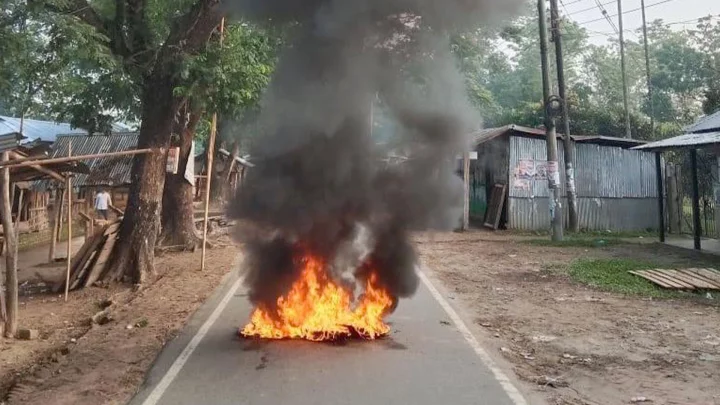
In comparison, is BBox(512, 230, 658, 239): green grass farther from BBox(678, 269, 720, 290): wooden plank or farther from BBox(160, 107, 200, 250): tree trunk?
BBox(160, 107, 200, 250): tree trunk

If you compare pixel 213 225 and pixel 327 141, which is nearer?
pixel 327 141

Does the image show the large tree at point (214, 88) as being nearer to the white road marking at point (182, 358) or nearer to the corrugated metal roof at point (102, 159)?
the white road marking at point (182, 358)

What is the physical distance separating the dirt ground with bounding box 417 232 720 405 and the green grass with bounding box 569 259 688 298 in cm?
30

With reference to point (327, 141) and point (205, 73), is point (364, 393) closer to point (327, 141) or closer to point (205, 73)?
point (327, 141)

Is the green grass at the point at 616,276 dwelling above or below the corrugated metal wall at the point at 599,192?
below

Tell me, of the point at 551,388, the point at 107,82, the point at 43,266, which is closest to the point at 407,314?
the point at 551,388

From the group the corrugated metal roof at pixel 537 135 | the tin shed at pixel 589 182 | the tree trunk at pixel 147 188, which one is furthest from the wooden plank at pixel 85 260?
the tin shed at pixel 589 182

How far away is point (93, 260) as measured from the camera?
420 inches

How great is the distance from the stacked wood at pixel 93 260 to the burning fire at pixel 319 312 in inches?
196

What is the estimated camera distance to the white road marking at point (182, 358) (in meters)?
4.87

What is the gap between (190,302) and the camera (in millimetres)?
8984

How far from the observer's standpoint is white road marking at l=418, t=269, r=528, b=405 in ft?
16.1

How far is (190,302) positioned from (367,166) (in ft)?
12.7

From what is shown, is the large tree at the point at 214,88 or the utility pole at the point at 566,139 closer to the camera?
the large tree at the point at 214,88
